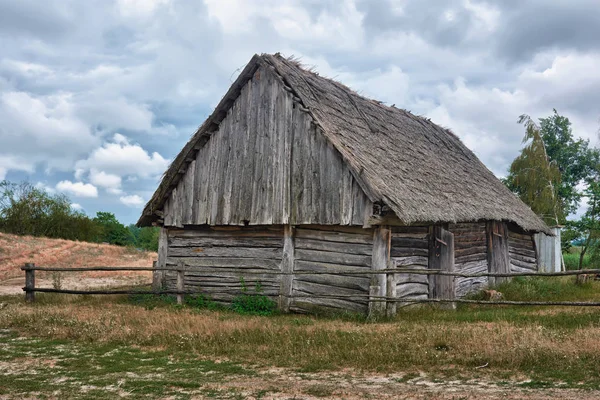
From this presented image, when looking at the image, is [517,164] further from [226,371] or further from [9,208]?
[9,208]

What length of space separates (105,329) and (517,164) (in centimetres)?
2583

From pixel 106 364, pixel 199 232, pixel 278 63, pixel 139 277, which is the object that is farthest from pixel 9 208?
pixel 106 364

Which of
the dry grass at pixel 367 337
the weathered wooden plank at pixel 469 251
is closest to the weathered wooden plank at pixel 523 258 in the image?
the weathered wooden plank at pixel 469 251

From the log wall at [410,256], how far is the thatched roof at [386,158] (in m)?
0.86

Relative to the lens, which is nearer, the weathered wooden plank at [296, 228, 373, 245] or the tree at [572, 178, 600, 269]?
the weathered wooden plank at [296, 228, 373, 245]

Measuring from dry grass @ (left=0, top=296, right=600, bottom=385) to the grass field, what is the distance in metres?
0.02

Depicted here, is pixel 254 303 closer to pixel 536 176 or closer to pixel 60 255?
pixel 60 255

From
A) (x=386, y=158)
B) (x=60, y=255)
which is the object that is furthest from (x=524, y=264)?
(x=60, y=255)

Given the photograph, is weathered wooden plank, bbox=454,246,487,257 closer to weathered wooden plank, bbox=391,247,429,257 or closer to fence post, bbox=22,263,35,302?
weathered wooden plank, bbox=391,247,429,257

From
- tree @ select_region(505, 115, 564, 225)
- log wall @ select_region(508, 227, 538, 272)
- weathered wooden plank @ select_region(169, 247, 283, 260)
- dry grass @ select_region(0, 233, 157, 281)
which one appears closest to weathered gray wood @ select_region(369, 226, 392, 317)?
weathered wooden plank @ select_region(169, 247, 283, 260)

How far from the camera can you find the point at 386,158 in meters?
13.6

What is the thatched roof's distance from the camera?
11797 millimetres

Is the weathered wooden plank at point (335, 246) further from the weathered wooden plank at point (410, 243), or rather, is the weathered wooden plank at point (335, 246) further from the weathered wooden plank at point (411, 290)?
the weathered wooden plank at point (411, 290)

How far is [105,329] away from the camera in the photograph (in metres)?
9.77
